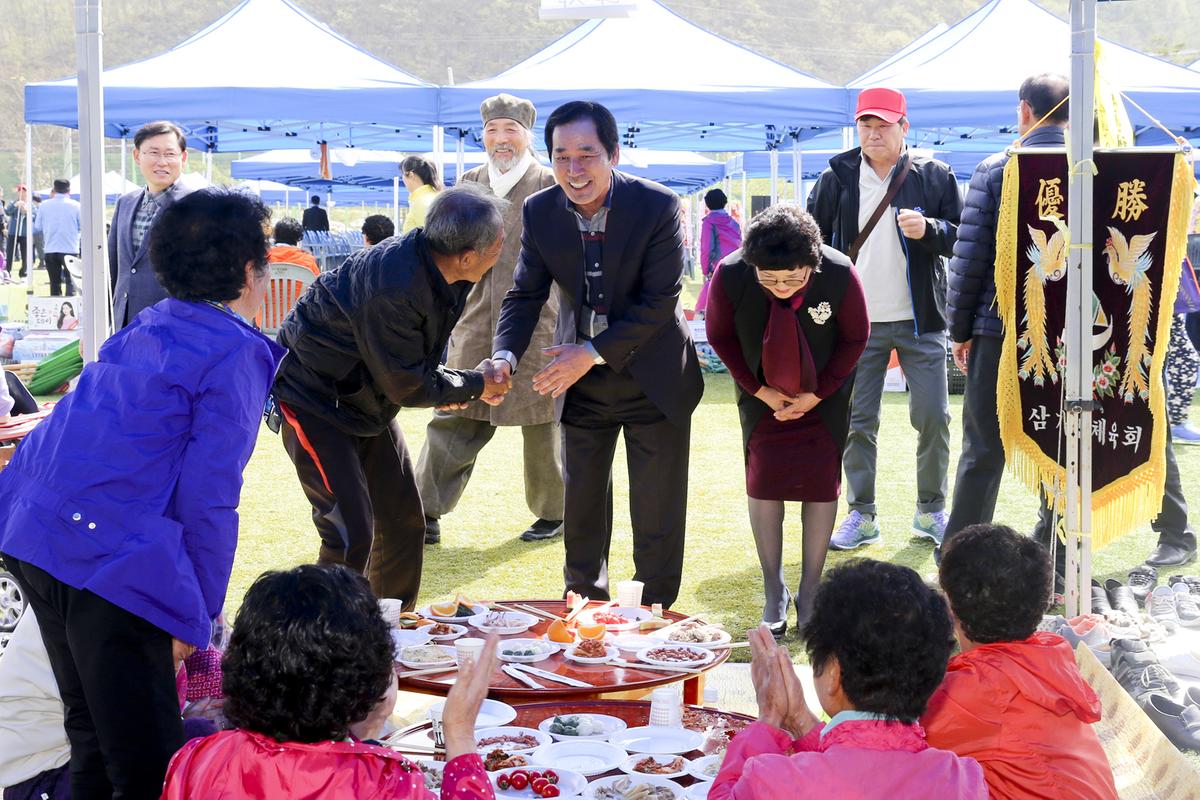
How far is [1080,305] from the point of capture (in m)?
3.70

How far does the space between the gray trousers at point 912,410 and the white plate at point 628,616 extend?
2336mm

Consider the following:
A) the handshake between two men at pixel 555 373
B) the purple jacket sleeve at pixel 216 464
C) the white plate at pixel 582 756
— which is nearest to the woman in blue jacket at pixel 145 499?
the purple jacket sleeve at pixel 216 464

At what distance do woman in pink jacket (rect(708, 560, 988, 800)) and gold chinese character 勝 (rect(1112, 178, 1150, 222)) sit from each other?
230cm

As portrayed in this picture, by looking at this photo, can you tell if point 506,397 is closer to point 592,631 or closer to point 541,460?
point 541,460

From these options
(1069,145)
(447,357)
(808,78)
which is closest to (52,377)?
(447,357)

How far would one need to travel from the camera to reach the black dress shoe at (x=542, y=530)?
6.08 meters

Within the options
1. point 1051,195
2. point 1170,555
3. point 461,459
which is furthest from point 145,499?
point 1170,555

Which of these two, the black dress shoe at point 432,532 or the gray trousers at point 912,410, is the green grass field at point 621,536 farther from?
the gray trousers at point 912,410

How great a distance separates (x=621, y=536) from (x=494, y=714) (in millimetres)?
3335

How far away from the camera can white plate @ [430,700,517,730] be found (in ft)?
9.45

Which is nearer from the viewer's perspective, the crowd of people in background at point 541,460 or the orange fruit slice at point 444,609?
the crowd of people in background at point 541,460

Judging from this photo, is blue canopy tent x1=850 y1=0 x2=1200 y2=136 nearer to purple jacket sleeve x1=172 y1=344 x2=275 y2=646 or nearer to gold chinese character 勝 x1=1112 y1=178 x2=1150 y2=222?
gold chinese character 勝 x1=1112 y1=178 x2=1150 y2=222

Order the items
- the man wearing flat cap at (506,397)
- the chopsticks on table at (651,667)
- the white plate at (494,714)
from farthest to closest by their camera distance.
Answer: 1. the man wearing flat cap at (506,397)
2. the chopsticks on table at (651,667)
3. the white plate at (494,714)

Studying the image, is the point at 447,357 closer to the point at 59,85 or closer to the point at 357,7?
the point at 59,85
